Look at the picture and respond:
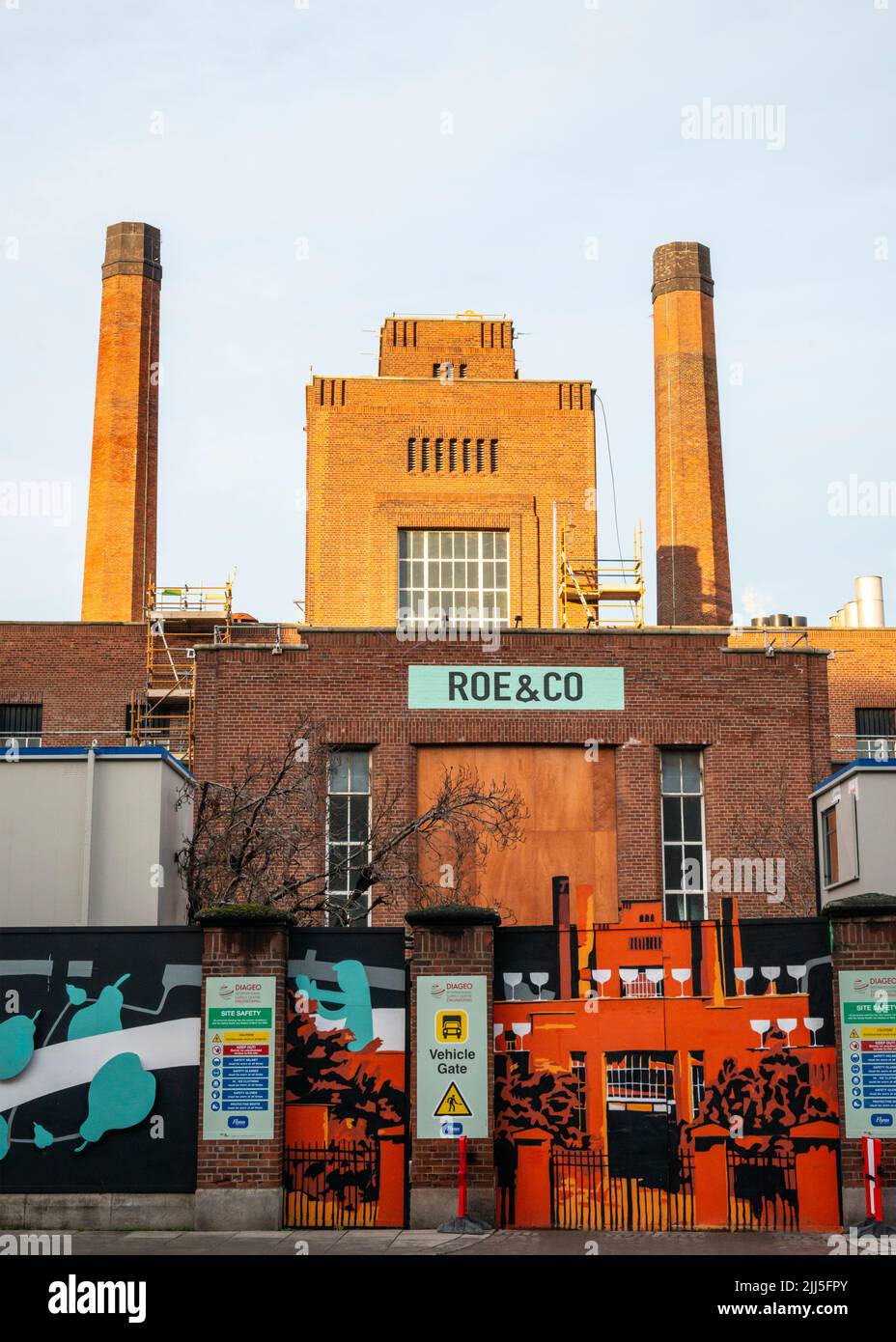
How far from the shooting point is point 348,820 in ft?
99.5

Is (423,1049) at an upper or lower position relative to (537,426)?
lower

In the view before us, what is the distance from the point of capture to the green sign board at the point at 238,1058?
55.3 feet

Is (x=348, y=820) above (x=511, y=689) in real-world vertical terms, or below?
below

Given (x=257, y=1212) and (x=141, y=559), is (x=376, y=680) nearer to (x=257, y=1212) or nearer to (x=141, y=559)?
(x=257, y=1212)

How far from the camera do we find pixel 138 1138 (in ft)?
55.8

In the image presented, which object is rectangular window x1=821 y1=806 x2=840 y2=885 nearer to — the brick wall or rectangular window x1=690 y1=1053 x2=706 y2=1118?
rectangular window x1=690 y1=1053 x2=706 y2=1118

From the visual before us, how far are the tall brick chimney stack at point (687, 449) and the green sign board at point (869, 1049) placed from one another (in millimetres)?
31731

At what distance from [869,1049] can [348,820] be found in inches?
583

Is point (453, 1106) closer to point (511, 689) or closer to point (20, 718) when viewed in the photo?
point (511, 689)

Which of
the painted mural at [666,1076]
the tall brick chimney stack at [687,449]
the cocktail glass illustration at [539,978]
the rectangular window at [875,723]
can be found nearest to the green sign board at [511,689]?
the painted mural at [666,1076]

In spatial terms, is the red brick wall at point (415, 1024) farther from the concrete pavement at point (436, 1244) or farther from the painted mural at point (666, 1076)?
the concrete pavement at point (436, 1244)

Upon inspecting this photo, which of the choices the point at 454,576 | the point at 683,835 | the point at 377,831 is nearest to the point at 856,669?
the point at 454,576
